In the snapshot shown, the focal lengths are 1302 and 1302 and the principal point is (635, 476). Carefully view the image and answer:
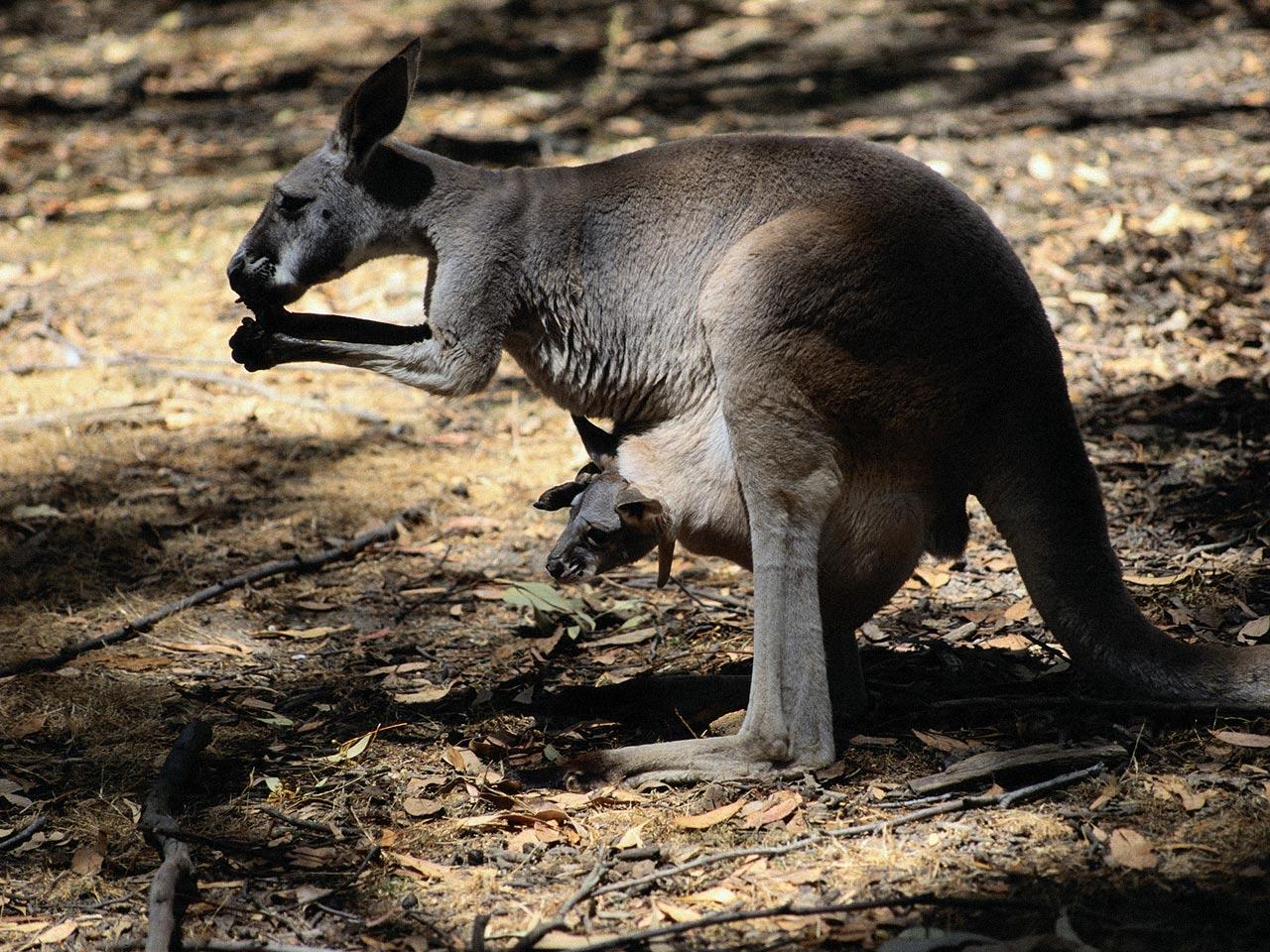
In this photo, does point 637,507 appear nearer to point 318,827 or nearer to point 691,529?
point 691,529

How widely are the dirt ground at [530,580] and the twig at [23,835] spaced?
20mm

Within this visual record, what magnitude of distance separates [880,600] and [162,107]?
815 cm

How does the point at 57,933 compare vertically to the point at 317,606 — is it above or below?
below

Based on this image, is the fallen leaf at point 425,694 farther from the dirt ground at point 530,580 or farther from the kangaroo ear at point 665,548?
the kangaroo ear at point 665,548

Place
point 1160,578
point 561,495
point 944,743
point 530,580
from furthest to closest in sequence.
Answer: point 530,580 → point 1160,578 → point 561,495 → point 944,743

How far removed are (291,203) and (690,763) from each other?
188 cm

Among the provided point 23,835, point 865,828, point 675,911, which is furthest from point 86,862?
point 865,828

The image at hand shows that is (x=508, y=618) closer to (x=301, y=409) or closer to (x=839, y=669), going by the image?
(x=839, y=669)

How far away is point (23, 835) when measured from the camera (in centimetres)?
288

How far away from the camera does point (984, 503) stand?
3076 millimetres

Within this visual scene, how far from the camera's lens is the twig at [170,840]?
96.3 inches

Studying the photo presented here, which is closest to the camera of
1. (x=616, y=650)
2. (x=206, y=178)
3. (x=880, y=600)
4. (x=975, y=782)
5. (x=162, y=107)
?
(x=975, y=782)

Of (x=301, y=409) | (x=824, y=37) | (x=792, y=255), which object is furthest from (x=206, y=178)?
(x=792, y=255)

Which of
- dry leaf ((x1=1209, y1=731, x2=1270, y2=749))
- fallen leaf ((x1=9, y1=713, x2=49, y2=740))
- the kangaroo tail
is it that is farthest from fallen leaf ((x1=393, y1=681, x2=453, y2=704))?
dry leaf ((x1=1209, y1=731, x2=1270, y2=749))
